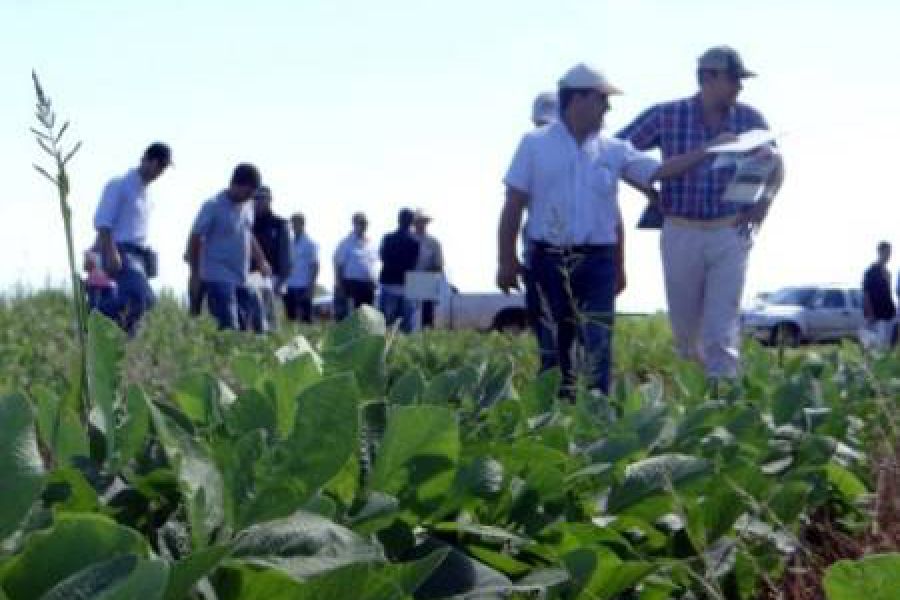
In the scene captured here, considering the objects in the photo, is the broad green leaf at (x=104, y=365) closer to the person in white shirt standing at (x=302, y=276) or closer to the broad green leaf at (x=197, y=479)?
the broad green leaf at (x=197, y=479)

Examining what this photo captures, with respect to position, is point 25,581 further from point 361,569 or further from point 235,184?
point 235,184

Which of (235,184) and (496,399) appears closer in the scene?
(496,399)

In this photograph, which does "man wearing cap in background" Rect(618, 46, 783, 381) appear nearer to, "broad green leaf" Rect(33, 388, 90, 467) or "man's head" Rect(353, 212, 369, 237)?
"broad green leaf" Rect(33, 388, 90, 467)

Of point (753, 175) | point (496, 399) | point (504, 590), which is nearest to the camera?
point (504, 590)

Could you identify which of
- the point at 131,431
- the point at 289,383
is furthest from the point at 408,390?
the point at 131,431

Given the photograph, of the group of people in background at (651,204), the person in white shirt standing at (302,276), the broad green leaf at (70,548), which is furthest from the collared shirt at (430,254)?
the broad green leaf at (70,548)

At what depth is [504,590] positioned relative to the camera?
154 centimetres

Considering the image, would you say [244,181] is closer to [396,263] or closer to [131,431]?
[396,263]

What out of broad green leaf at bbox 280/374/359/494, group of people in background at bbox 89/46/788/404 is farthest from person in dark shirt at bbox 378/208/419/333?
broad green leaf at bbox 280/374/359/494

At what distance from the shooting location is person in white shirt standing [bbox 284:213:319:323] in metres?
20.2

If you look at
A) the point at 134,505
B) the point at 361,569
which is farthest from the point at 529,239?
the point at 361,569

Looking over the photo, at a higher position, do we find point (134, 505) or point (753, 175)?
point (753, 175)

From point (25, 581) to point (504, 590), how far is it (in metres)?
A: 0.51

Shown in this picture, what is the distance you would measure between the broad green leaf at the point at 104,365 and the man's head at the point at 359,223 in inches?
694
